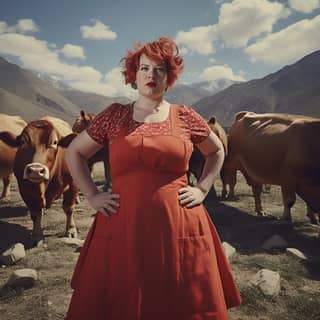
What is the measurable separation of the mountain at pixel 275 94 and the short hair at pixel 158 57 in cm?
12773

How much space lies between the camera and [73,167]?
2668 mm

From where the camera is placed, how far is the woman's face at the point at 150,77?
258 centimetres

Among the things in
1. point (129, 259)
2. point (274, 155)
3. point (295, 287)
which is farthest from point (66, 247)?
point (274, 155)

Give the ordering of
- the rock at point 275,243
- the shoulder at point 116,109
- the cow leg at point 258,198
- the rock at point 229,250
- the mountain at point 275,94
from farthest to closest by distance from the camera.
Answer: the mountain at point 275,94 < the cow leg at point 258,198 < the rock at point 275,243 < the rock at point 229,250 < the shoulder at point 116,109

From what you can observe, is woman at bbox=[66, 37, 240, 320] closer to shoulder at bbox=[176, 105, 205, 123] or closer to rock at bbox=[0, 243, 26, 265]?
shoulder at bbox=[176, 105, 205, 123]

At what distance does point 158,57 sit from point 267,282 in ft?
11.4

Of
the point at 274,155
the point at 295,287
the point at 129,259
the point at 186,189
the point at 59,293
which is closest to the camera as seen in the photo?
the point at 129,259

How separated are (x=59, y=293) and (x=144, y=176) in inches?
112

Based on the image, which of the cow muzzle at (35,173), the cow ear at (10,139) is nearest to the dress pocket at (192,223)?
the cow muzzle at (35,173)

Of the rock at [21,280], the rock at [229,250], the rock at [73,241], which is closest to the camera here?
the rock at [21,280]

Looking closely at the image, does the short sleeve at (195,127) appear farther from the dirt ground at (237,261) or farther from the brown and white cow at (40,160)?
the brown and white cow at (40,160)

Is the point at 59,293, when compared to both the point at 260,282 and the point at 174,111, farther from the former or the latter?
the point at 174,111

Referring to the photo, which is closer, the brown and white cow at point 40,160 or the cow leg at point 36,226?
the brown and white cow at point 40,160

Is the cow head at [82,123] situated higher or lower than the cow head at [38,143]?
higher
